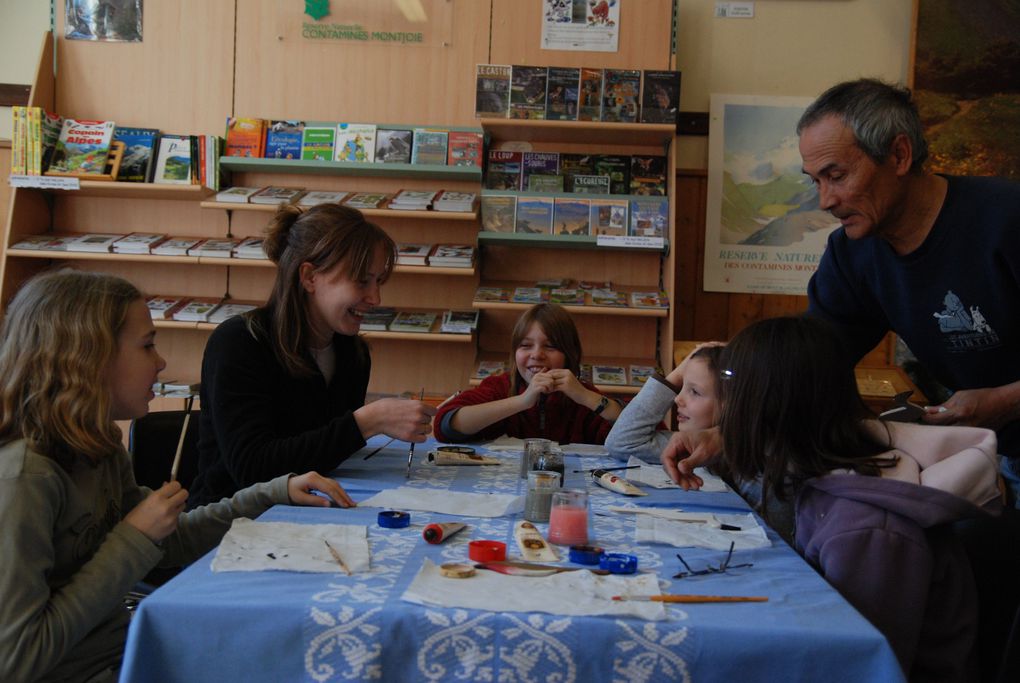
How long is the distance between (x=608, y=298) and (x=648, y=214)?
17.5 inches

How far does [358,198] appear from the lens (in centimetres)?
439

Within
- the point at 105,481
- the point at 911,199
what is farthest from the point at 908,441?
the point at 105,481

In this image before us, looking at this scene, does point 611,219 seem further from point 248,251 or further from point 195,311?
point 195,311

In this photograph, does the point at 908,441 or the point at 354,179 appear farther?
the point at 354,179

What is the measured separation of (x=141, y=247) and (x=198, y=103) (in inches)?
31.2

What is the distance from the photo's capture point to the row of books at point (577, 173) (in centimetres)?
444

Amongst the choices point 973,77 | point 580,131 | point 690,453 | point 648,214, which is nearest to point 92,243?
point 580,131

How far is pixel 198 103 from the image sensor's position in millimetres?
4531

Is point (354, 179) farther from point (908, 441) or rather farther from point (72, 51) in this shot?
point (908, 441)

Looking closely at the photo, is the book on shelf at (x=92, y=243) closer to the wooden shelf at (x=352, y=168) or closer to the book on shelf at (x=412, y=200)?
the wooden shelf at (x=352, y=168)

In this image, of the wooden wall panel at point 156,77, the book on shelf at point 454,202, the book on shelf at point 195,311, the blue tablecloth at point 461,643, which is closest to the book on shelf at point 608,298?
the book on shelf at point 454,202

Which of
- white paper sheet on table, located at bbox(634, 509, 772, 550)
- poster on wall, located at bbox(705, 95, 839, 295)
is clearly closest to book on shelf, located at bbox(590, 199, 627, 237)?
poster on wall, located at bbox(705, 95, 839, 295)

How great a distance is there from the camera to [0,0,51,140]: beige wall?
15.5ft

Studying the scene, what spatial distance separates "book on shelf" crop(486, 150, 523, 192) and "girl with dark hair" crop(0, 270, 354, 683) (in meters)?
3.00
